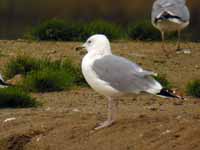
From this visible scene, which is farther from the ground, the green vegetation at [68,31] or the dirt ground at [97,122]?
the green vegetation at [68,31]

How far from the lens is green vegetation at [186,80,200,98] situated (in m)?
15.0

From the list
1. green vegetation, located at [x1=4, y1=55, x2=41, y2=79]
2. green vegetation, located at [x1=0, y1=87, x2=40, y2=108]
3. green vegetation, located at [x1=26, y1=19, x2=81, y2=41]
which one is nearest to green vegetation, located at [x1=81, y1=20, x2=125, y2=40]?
green vegetation, located at [x1=26, y1=19, x2=81, y2=41]

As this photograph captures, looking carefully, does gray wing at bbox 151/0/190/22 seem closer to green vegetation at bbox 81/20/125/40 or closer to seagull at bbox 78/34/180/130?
green vegetation at bbox 81/20/125/40

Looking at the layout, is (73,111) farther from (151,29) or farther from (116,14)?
(116,14)

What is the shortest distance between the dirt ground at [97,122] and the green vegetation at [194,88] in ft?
0.68

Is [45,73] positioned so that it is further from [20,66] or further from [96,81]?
[96,81]

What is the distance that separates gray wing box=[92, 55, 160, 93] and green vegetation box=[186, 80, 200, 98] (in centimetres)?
364

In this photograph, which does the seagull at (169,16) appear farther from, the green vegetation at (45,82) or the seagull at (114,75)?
the seagull at (114,75)

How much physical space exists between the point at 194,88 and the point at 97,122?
3.24 m

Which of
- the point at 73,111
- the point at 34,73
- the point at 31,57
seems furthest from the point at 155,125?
the point at 31,57

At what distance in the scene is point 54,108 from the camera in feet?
45.9

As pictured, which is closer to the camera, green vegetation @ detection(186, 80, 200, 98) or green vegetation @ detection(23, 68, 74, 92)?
green vegetation @ detection(186, 80, 200, 98)

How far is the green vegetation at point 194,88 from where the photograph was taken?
15.0 metres

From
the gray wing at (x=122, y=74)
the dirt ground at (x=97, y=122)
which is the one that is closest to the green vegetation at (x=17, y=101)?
the dirt ground at (x=97, y=122)
